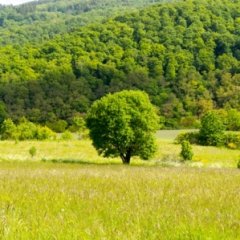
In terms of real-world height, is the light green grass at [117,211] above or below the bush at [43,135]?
above

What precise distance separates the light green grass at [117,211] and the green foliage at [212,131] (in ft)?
230

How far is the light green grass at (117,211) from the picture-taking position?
Answer: 17.2 feet

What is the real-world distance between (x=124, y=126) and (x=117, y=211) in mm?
35224

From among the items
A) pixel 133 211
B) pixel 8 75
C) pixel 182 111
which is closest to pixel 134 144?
pixel 133 211

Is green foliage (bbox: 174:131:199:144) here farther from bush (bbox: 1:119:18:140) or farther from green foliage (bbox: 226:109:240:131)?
bush (bbox: 1:119:18:140)

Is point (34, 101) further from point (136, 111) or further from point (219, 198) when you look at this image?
point (219, 198)

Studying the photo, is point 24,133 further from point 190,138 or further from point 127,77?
point 127,77

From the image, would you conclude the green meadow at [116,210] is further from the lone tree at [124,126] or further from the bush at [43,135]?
the bush at [43,135]

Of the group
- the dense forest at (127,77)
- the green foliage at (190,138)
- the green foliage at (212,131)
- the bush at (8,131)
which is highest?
the green foliage at (212,131)

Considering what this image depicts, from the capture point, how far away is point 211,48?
192m

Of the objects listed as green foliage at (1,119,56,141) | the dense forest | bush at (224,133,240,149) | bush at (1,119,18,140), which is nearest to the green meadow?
bush at (224,133,240,149)

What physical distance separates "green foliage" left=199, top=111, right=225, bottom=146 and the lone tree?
121 feet

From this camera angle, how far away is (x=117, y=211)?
22.4 feet

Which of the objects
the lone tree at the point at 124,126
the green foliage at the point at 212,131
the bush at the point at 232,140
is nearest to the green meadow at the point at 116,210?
the lone tree at the point at 124,126
